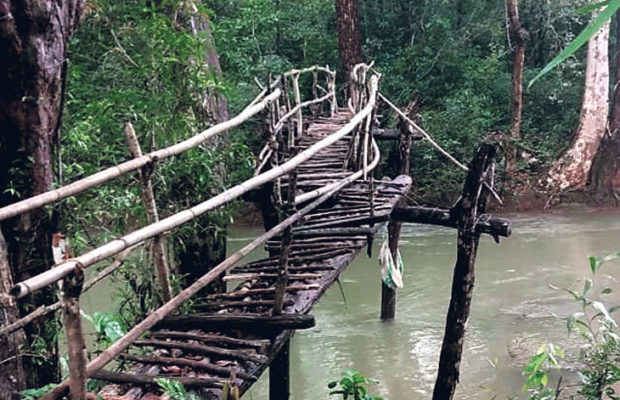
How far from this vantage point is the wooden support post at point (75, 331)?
63.9 inches

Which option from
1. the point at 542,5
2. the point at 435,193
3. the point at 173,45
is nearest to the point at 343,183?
the point at 173,45

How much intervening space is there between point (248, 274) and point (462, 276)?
153cm

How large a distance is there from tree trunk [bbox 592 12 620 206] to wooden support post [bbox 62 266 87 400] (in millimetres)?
10326

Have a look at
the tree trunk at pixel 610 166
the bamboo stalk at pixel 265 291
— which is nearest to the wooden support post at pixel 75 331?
the bamboo stalk at pixel 265 291

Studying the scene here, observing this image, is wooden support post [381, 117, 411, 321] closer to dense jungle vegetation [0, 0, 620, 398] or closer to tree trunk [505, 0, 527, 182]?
dense jungle vegetation [0, 0, 620, 398]

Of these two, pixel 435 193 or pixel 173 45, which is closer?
pixel 173 45

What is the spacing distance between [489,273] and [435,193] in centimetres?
328

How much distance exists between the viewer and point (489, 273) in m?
7.96

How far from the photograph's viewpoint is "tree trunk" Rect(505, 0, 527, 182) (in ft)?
33.7

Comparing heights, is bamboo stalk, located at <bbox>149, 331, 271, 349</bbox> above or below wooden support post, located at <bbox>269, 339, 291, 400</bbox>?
above

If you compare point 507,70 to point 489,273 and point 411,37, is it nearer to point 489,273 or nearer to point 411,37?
point 411,37

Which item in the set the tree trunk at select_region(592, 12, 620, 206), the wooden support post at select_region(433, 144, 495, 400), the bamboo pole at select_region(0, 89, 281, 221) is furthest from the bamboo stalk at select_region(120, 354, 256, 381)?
the tree trunk at select_region(592, 12, 620, 206)

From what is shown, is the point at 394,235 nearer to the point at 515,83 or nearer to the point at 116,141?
the point at 116,141

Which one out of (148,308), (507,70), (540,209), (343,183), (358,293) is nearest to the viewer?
(148,308)
